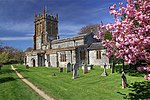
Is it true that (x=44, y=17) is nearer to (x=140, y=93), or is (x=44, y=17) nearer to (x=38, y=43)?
(x=38, y=43)

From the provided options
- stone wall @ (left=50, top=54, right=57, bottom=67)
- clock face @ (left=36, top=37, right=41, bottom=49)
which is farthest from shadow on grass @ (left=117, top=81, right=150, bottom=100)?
clock face @ (left=36, top=37, right=41, bottom=49)

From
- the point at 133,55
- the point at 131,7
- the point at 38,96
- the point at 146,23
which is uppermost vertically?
the point at 131,7

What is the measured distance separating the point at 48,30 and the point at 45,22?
2.92 m

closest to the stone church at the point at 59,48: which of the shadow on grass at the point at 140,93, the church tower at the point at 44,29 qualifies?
the church tower at the point at 44,29

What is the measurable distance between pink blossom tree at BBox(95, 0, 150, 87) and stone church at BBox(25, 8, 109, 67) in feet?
77.6

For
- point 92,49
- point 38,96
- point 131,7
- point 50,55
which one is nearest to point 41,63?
point 50,55

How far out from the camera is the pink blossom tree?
7.96m

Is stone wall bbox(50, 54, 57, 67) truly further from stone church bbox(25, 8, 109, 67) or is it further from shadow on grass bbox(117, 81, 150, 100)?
shadow on grass bbox(117, 81, 150, 100)

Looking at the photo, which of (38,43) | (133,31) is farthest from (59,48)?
(133,31)

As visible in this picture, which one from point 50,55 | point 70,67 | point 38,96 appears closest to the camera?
point 38,96

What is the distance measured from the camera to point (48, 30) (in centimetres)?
6275

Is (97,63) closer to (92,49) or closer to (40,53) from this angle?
(92,49)

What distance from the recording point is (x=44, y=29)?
62250 mm

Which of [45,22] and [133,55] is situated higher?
[45,22]
